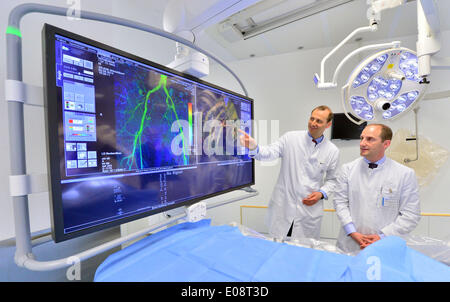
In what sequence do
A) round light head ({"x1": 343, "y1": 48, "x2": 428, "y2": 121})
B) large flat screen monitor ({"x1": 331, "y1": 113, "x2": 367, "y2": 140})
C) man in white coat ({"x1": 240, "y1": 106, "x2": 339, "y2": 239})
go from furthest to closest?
1. large flat screen monitor ({"x1": 331, "y1": 113, "x2": 367, "y2": 140})
2. man in white coat ({"x1": 240, "y1": 106, "x2": 339, "y2": 239})
3. round light head ({"x1": 343, "y1": 48, "x2": 428, "y2": 121})

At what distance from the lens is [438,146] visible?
97.9 inches

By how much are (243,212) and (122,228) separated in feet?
7.24

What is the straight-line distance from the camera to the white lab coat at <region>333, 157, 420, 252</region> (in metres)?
1.49

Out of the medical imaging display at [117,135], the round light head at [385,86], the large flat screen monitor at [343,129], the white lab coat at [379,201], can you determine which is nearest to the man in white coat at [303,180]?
the white lab coat at [379,201]

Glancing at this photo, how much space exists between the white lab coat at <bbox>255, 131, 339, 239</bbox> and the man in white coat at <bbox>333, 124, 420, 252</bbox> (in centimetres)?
20

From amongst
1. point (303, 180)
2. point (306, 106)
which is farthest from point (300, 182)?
point (306, 106)

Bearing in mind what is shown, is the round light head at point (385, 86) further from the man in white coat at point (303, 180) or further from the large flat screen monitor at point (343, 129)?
the large flat screen monitor at point (343, 129)

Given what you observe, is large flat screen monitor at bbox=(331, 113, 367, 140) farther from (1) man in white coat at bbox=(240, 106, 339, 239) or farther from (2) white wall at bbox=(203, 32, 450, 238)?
(1) man in white coat at bbox=(240, 106, 339, 239)

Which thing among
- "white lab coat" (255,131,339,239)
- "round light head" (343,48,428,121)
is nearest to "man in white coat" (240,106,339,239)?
"white lab coat" (255,131,339,239)

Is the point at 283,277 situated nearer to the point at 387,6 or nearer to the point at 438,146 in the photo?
the point at 387,6

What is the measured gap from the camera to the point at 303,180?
72.2 inches

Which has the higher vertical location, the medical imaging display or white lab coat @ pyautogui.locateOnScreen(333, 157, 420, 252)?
the medical imaging display
